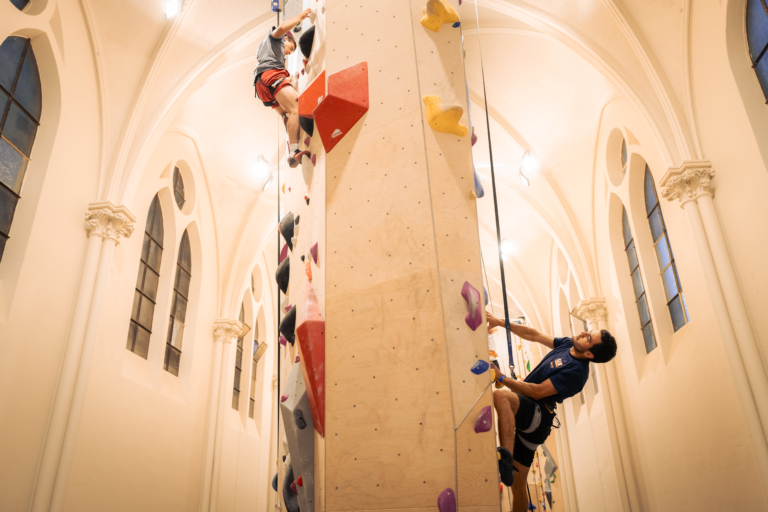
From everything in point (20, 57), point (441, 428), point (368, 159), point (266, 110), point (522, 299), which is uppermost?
point (266, 110)

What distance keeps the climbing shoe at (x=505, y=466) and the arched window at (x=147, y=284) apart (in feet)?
21.7

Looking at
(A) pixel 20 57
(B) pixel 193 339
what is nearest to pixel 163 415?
(B) pixel 193 339

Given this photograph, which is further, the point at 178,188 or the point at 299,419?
the point at 178,188

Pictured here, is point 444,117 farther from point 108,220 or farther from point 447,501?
point 108,220

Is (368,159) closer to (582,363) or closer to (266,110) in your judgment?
(582,363)

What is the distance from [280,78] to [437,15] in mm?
1645

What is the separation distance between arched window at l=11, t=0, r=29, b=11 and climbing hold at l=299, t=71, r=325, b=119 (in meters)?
4.27

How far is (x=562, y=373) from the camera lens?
3.79m

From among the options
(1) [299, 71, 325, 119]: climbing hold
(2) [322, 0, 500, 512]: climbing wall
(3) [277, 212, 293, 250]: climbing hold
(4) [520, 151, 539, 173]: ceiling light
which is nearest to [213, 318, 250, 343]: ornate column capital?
(4) [520, 151, 539, 173]: ceiling light

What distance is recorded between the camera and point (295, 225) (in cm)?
455

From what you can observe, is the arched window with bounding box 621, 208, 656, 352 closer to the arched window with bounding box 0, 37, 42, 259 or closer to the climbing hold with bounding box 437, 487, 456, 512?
the climbing hold with bounding box 437, 487, 456, 512

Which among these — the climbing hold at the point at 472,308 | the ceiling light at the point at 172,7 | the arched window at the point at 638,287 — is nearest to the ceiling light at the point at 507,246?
the arched window at the point at 638,287

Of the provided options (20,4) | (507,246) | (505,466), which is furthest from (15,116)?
(507,246)

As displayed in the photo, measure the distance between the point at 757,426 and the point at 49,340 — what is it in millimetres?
7466
